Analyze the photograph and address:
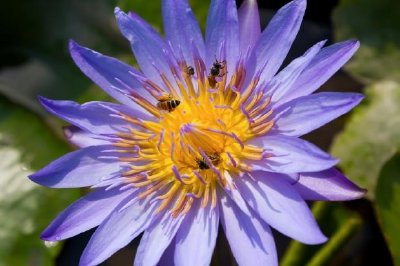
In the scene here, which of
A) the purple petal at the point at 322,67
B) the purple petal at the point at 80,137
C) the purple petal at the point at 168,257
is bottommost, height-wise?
the purple petal at the point at 168,257

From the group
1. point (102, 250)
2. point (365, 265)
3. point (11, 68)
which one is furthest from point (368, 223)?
point (11, 68)

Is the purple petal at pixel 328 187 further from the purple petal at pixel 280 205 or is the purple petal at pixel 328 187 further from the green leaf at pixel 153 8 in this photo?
the green leaf at pixel 153 8

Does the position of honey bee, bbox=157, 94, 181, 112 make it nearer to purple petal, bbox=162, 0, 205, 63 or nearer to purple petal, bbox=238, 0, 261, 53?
purple petal, bbox=162, 0, 205, 63

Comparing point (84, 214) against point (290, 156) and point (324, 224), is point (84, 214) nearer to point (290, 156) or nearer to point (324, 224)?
point (290, 156)

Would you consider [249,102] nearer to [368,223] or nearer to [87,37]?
[368,223]

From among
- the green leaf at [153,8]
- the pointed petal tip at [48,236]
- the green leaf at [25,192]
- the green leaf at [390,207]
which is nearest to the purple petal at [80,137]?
the pointed petal tip at [48,236]
